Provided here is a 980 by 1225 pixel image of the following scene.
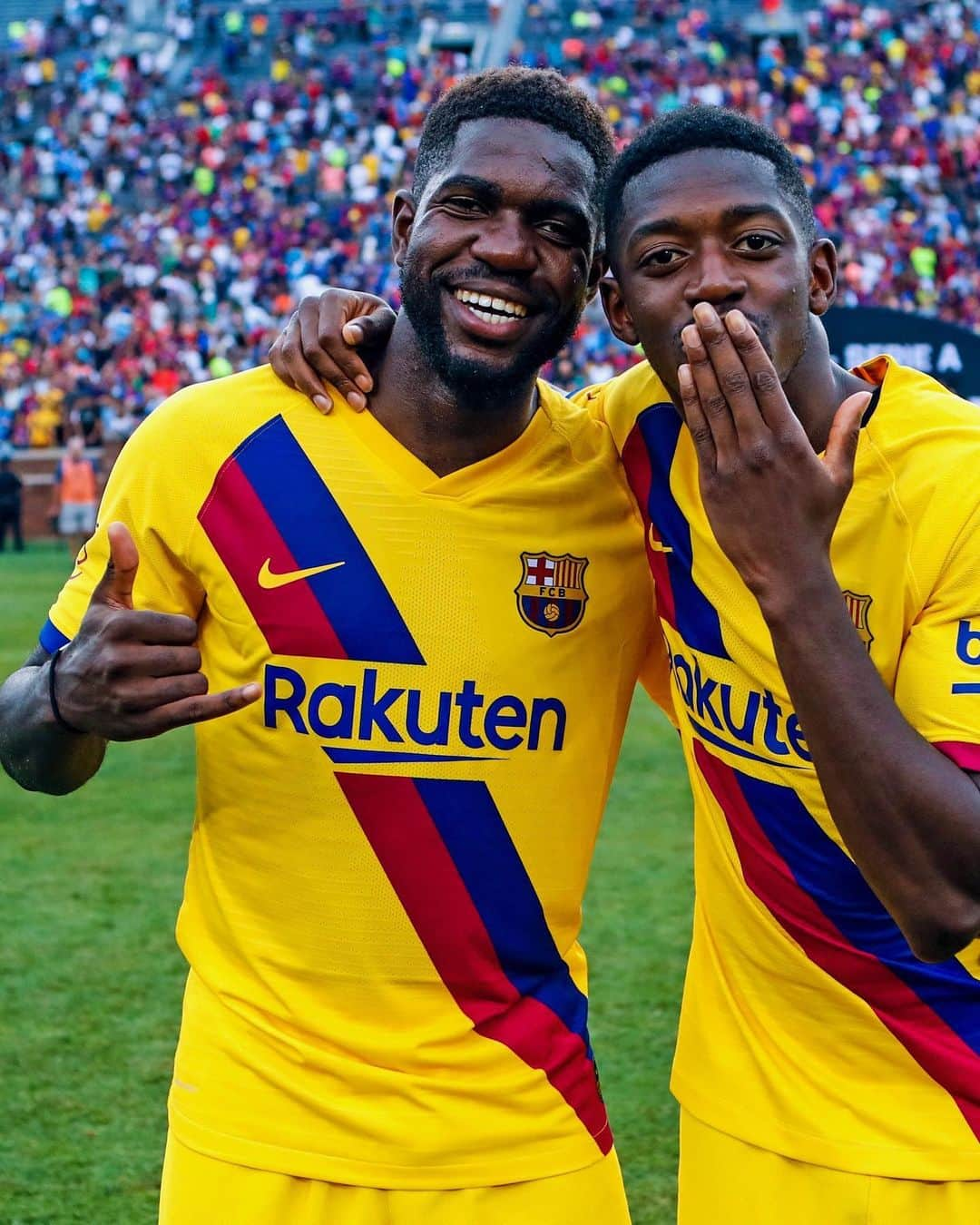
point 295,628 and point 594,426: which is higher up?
point 594,426

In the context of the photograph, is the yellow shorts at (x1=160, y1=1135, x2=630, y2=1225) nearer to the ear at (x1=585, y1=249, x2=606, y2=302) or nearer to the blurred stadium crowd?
the ear at (x1=585, y1=249, x2=606, y2=302)

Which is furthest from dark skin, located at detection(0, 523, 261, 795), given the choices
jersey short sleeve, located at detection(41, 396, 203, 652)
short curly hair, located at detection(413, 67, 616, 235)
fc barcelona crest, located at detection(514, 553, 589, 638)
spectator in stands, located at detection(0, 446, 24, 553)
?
spectator in stands, located at detection(0, 446, 24, 553)

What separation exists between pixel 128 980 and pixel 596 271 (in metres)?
4.30

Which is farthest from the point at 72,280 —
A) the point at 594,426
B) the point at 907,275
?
the point at 594,426

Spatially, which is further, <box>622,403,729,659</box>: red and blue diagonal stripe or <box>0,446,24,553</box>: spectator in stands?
<box>0,446,24,553</box>: spectator in stands

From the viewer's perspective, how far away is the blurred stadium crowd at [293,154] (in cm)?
2516

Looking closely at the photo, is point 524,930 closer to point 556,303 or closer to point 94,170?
point 556,303

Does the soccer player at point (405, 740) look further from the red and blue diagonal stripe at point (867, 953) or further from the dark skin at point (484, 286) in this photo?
the red and blue diagonal stripe at point (867, 953)

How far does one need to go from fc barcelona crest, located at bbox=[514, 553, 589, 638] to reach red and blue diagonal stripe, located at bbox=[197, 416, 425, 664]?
0.70 feet

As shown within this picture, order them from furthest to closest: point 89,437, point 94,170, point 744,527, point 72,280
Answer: point 94,170 < point 72,280 < point 89,437 < point 744,527

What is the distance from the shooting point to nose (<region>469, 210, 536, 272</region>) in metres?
2.80

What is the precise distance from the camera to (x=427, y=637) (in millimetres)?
2746

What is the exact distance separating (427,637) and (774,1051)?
2.91 ft

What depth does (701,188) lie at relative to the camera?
2.57 meters
